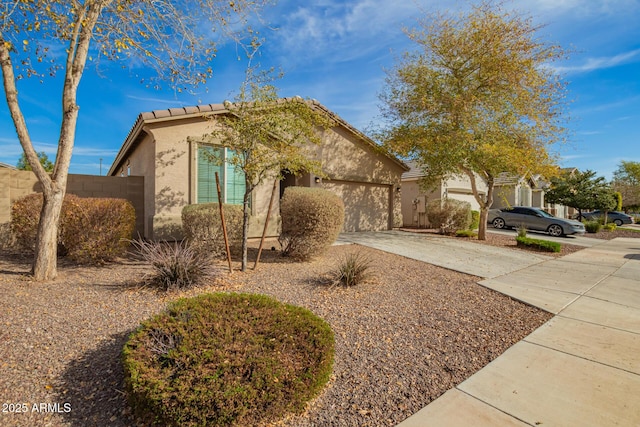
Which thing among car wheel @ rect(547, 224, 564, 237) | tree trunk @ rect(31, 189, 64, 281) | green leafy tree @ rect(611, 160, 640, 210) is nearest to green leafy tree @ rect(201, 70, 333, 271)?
tree trunk @ rect(31, 189, 64, 281)

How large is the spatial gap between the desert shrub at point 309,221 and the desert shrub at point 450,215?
9.12 metres

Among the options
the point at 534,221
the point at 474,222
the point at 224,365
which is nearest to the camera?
the point at 224,365

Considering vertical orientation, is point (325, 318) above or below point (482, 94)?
below

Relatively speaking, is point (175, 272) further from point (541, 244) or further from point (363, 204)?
point (541, 244)

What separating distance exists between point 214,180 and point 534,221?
17340 mm

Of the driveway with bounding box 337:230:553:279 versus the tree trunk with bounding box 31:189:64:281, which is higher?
the tree trunk with bounding box 31:189:64:281

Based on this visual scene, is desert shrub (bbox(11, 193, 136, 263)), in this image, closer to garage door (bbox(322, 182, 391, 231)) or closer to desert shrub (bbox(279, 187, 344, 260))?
desert shrub (bbox(279, 187, 344, 260))

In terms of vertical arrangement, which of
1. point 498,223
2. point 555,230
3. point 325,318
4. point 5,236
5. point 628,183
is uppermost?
point 628,183

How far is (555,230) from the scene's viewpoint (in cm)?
1648

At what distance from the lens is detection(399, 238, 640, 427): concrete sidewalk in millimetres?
2500

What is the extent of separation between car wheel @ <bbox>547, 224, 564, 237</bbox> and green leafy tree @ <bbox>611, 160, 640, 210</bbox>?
106 feet

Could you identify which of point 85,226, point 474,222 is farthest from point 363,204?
point 85,226

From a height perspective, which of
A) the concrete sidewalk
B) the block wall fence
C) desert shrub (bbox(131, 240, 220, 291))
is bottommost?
the concrete sidewalk

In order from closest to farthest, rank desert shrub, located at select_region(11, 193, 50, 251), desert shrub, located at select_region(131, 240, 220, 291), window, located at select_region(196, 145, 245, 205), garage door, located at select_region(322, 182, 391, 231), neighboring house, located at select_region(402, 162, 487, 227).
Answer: desert shrub, located at select_region(131, 240, 220, 291)
desert shrub, located at select_region(11, 193, 50, 251)
window, located at select_region(196, 145, 245, 205)
garage door, located at select_region(322, 182, 391, 231)
neighboring house, located at select_region(402, 162, 487, 227)
